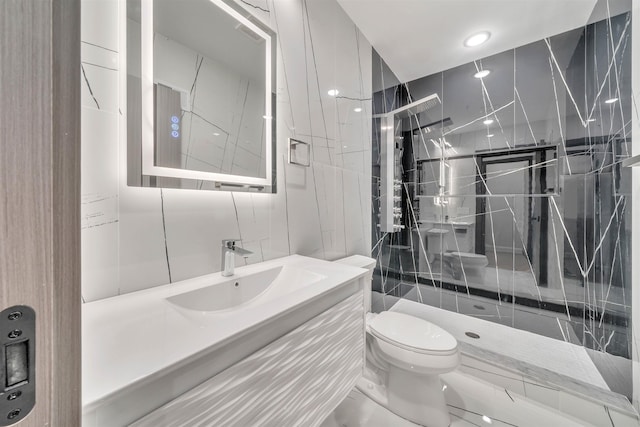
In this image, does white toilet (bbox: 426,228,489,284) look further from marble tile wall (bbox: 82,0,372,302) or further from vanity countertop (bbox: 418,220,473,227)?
marble tile wall (bbox: 82,0,372,302)

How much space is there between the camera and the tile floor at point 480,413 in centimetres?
129

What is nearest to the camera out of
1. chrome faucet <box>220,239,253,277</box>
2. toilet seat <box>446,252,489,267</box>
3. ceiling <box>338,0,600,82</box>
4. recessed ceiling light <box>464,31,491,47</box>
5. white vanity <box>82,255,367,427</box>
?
white vanity <box>82,255,367,427</box>

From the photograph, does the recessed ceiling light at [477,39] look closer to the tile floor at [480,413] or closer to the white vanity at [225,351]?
the white vanity at [225,351]

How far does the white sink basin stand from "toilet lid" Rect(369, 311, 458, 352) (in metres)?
0.67

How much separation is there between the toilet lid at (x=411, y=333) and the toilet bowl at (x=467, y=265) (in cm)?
118

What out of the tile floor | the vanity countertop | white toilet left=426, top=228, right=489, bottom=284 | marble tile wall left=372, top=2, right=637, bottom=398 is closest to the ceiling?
marble tile wall left=372, top=2, right=637, bottom=398

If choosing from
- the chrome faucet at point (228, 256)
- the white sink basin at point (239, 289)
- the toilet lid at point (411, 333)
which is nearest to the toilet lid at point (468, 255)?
the toilet lid at point (411, 333)

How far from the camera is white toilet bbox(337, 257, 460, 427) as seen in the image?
1230mm

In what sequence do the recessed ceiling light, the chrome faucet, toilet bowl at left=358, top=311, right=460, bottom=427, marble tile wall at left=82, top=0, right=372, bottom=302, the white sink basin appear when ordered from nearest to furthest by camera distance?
Answer: 1. marble tile wall at left=82, top=0, right=372, bottom=302
2. the white sink basin
3. the chrome faucet
4. toilet bowl at left=358, top=311, right=460, bottom=427
5. the recessed ceiling light

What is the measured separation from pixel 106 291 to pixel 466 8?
2586mm

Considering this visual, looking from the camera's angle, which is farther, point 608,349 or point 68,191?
point 608,349

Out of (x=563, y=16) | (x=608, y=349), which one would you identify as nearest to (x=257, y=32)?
(x=563, y=16)

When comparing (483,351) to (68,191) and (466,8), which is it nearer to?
(68,191)

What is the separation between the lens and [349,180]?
1827mm
